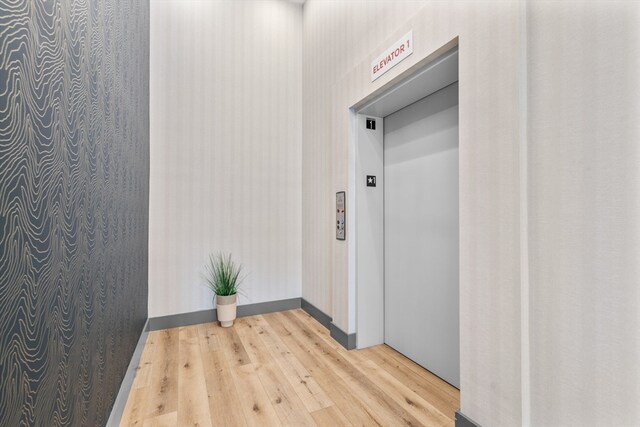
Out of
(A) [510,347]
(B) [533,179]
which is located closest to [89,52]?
(B) [533,179]

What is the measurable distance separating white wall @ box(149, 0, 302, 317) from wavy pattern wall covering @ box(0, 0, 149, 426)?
4.49 ft

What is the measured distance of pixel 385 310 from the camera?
2.63 m

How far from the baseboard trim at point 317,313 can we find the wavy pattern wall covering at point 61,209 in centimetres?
177

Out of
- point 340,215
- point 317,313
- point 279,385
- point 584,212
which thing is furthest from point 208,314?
point 584,212

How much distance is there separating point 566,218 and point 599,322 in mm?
386

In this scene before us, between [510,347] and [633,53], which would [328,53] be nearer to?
[633,53]

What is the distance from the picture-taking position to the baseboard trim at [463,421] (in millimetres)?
1468

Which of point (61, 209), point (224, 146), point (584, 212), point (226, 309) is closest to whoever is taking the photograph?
point (61, 209)

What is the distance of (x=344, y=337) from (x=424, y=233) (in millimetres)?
1133

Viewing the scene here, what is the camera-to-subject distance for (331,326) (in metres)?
2.79

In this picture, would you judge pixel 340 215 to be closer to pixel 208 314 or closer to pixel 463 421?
pixel 463 421

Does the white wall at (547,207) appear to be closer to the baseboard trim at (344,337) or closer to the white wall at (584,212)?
the white wall at (584,212)

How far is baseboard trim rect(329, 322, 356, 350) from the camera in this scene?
251 cm

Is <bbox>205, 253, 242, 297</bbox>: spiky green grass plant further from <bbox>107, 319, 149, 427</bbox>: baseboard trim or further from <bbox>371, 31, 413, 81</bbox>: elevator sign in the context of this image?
<bbox>371, 31, 413, 81</bbox>: elevator sign
